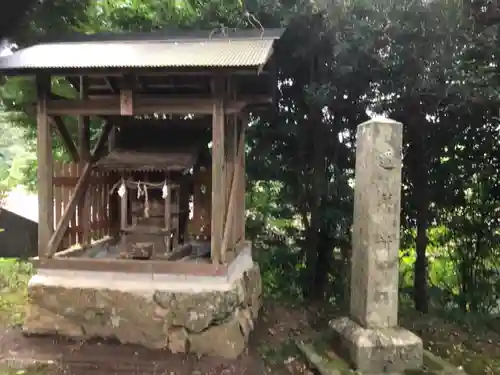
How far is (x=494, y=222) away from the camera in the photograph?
838 centimetres

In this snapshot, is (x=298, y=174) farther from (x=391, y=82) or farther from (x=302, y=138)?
(x=391, y=82)

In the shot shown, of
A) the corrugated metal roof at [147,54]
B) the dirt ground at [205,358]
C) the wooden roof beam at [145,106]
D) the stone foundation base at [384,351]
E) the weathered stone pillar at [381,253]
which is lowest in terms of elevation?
the dirt ground at [205,358]

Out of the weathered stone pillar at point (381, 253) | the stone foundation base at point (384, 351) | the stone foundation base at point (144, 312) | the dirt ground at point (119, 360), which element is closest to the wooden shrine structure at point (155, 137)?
the stone foundation base at point (144, 312)

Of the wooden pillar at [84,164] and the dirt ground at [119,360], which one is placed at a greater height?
the wooden pillar at [84,164]

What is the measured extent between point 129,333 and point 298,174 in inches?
165

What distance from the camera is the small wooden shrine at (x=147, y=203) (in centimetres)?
583

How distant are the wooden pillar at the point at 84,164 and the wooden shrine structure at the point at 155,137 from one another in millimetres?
16

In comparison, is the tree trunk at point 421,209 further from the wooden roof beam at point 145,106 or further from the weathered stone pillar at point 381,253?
the wooden roof beam at point 145,106

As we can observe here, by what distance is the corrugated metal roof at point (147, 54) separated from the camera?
18.0 feet

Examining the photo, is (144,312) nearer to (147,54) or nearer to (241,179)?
(241,179)

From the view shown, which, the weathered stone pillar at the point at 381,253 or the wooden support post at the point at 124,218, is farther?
the wooden support post at the point at 124,218

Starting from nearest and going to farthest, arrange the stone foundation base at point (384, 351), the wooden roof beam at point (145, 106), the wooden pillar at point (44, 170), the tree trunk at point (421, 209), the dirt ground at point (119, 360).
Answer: the stone foundation base at point (384, 351) < the dirt ground at point (119, 360) < the wooden roof beam at point (145, 106) < the wooden pillar at point (44, 170) < the tree trunk at point (421, 209)

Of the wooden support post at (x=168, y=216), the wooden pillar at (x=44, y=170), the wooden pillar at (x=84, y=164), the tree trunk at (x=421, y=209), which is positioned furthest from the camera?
the tree trunk at (x=421, y=209)

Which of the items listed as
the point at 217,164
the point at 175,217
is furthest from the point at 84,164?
the point at 217,164
